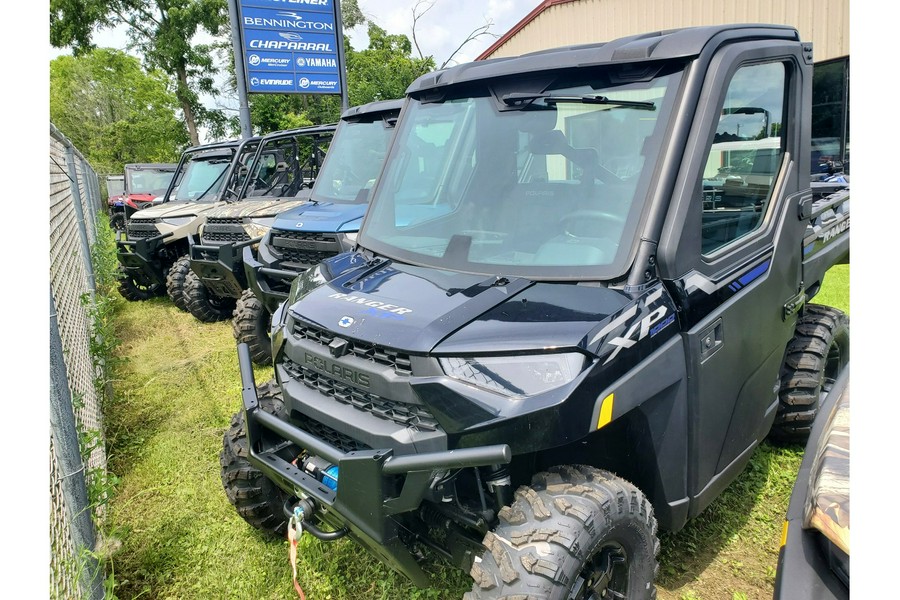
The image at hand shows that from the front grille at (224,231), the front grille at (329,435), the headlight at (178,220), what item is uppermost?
the headlight at (178,220)

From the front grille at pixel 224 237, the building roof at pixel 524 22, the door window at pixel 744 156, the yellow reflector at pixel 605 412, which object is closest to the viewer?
the yellow reflector at pixel 605 412

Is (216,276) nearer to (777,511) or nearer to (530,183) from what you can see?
(530,183)


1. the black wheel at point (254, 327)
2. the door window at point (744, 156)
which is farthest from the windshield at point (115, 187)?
the door window at point (744, 156)

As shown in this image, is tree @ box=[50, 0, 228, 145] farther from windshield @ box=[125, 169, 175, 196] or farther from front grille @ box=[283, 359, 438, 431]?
front grille @ box=[283, 359, 438, 431]

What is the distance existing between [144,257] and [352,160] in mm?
4010

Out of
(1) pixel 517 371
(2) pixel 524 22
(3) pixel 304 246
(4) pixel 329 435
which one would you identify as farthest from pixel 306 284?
(2) pixel 524 22

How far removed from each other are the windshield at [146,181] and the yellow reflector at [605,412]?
17.8 m

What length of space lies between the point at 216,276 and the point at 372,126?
8.19 feet

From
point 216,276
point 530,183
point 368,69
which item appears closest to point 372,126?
point 216,276

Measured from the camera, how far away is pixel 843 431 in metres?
1.87

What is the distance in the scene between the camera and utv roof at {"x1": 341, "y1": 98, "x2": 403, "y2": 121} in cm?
605

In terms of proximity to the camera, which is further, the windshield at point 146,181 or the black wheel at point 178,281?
the windshield at point 146,181

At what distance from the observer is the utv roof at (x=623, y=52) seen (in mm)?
2320

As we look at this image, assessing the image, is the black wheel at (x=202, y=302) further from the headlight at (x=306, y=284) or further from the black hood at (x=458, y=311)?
the black hood at (x=458, y=311)
